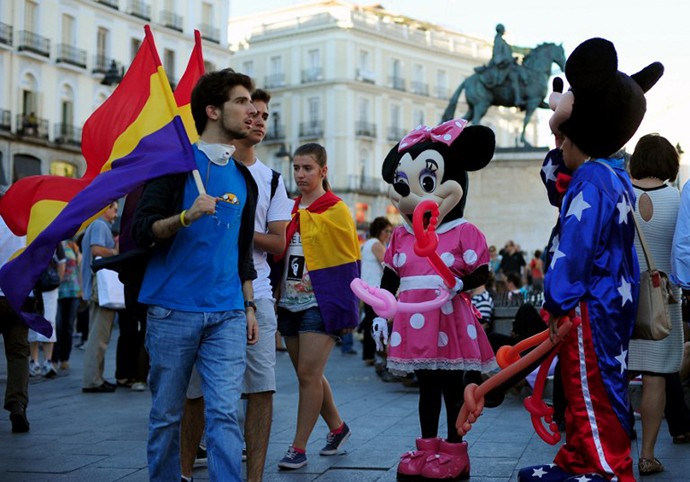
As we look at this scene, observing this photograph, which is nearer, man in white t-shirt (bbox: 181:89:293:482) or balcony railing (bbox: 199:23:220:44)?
man in white t-shirt (bbox: 181:89:293:482)

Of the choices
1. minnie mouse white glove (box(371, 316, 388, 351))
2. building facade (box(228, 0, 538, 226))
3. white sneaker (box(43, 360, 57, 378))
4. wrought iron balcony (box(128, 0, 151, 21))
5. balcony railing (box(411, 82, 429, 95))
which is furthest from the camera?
balcony railing (box(411, 82, 429, 95))

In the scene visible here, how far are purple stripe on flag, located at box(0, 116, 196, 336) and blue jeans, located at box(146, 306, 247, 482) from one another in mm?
586

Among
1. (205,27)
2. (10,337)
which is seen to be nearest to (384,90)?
(205,27)

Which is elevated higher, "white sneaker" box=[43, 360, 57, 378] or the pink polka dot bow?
the pink polka dot bow

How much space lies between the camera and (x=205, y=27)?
54.6 meters

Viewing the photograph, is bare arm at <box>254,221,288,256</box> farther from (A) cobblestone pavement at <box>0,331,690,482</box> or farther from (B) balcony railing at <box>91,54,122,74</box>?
(B) balcony railing at <box>91,54,122,74</box>

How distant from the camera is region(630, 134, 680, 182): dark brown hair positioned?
20.7 ft

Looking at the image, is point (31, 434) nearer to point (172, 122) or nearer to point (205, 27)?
point (172, 122)

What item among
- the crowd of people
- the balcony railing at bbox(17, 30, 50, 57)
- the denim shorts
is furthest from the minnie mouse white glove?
the balcony railing at bbox(17, 30, 50, 57)

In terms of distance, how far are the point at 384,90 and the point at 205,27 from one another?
644 inches

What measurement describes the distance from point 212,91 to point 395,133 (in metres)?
64.0

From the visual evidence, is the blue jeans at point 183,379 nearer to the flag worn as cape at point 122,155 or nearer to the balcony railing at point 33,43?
the flag worn as cape at point 122,155

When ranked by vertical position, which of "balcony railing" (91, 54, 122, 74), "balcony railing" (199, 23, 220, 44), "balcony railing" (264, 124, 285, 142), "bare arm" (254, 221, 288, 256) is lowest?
"bare arm" (254, 221, 288, 256)

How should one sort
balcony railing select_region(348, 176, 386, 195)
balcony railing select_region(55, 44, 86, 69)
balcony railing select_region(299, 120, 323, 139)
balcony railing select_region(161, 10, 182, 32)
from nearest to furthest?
balcony railing select_region(55, 44, 86, 69), balcony railing select_region(161, 10, 182, 32), balcony railing select_region(348, 176, 386, 195), balcony railing select_region(299, 120, 323, 139)
